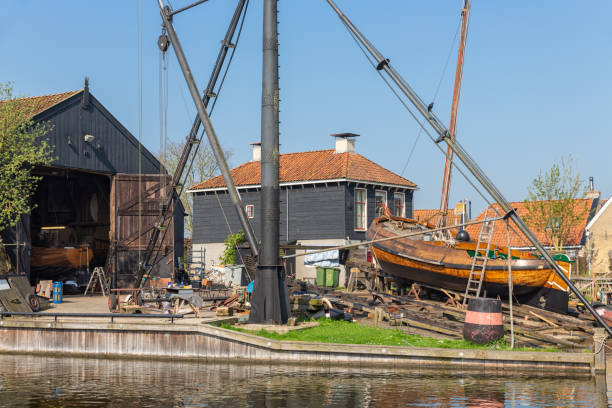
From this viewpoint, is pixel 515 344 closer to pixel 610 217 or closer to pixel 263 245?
pixel 263 245

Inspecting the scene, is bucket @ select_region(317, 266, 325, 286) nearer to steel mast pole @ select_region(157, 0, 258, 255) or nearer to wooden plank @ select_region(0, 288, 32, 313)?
steel mast pole @ select_region(157, 0, 258, 255)

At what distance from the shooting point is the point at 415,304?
79.8 ft

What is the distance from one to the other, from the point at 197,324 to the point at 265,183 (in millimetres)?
4102

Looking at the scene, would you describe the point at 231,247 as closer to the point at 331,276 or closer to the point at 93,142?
the point at 331,276

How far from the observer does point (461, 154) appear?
18.6 m

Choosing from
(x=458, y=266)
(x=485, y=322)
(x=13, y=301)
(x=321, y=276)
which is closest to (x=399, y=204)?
(x=321, y=276)

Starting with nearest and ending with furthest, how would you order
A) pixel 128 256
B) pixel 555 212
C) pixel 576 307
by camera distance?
pixel 576 307, pixel 128 256, pixel 555 212

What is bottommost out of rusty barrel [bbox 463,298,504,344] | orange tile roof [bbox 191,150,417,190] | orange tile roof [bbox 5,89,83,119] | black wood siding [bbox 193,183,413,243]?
rusty barrel [bbox 463,298,504,344]

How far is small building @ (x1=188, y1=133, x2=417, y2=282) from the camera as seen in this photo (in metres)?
40.2

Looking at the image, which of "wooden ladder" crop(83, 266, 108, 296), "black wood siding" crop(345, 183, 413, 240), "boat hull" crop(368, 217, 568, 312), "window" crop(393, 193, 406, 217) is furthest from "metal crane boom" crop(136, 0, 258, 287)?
"window" crop(393, 193, 406, 217)

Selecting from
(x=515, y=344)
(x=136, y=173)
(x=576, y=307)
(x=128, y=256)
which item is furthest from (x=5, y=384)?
(x=576, y=307)

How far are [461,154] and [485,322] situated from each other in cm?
439

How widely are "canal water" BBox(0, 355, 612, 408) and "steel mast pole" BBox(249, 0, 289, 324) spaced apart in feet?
6.30

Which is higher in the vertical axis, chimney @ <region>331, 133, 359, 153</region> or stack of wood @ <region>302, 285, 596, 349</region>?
chimney @ <region>331, 133, 359, 153</region>
